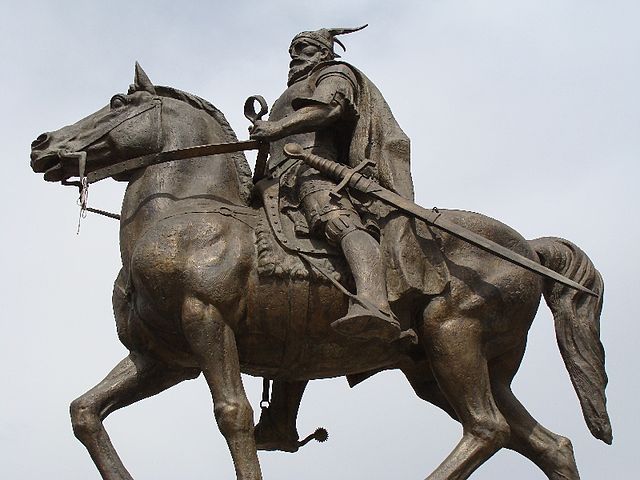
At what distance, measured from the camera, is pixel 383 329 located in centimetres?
1007

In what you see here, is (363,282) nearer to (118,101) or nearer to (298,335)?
(298,335)

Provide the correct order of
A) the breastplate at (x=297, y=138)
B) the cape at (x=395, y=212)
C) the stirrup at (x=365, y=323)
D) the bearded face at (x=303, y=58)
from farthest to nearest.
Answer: the bearded face at (x=303, y=58) → the breastplate at (x=297, y=138) → the cape at (x=395, y=212) → the stirrup at (x=365, y=323)

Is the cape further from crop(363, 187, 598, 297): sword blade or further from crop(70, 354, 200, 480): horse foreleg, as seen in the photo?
crop(70, 354, 200, 480): horse foreleg

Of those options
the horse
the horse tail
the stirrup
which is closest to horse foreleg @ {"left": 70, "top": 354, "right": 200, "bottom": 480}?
the horse

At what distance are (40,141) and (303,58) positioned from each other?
2.06 meters

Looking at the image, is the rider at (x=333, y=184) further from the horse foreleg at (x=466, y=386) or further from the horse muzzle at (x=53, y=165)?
the horse muzzle at (x=53, y=165)

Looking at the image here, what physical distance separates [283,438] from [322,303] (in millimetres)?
1345

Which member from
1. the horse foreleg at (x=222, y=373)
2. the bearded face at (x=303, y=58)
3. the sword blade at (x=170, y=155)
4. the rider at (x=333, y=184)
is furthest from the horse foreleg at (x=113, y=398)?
the bearded face at (x=303, y=58)

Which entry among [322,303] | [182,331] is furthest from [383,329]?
[182,331]

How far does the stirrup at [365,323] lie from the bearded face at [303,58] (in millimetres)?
2194

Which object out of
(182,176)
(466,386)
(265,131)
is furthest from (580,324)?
(182,176)

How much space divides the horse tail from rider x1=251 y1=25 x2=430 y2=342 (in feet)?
4.29

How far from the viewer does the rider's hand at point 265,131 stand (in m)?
10.7

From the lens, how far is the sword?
10609 mm
